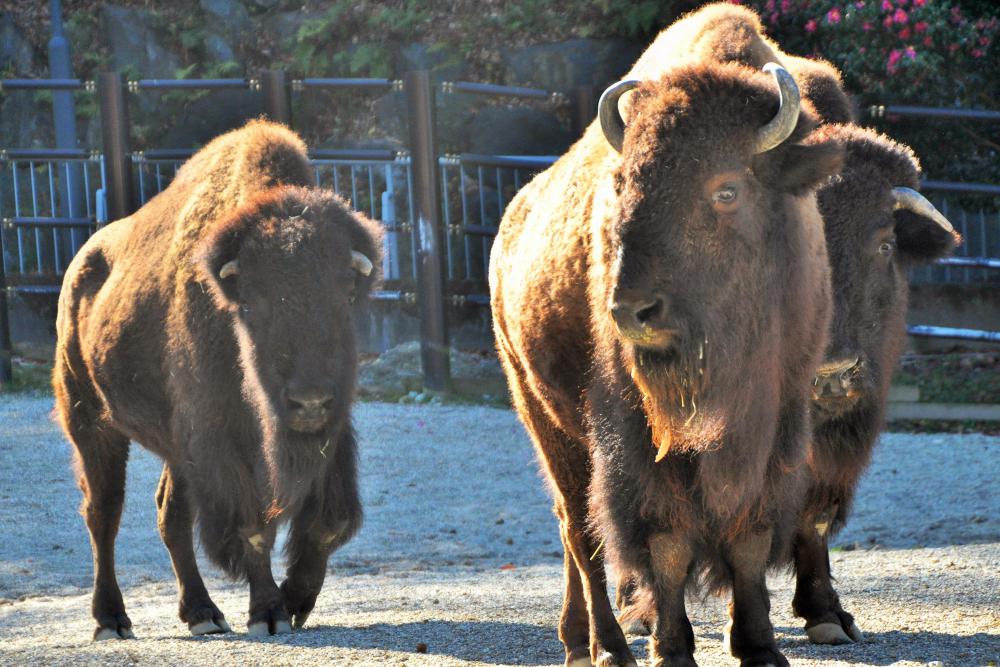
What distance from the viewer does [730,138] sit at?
3.98 meters

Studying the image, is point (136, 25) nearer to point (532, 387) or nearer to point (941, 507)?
point (941, 507)

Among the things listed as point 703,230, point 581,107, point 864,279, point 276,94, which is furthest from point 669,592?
point 581,107

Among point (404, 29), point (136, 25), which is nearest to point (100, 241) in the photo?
point (404, 29)

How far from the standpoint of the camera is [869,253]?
5246 mm

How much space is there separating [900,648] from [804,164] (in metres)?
1.87

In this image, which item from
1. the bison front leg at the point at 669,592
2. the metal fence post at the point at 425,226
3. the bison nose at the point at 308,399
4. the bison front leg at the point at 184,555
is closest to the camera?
the bison front leg at the point at 669,592

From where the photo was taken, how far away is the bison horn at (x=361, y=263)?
20.6 ft

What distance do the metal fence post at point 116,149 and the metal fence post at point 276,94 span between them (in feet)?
4.41

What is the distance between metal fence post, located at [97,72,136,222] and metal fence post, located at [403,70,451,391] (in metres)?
2.57

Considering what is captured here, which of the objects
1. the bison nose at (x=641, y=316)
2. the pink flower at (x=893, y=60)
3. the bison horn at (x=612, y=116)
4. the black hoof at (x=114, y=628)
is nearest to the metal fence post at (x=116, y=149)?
the pink flower at (x=893, y=60)

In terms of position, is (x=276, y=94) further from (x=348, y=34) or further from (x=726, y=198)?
(x=726, y=198)

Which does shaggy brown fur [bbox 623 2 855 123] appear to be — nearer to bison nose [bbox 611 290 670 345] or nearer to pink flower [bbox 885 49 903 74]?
bison nose [bbox 611 290 670 345]

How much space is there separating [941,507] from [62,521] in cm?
553

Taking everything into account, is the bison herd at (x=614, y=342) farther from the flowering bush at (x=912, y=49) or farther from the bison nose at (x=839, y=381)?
the flowering bush at (x=912, y=49)
